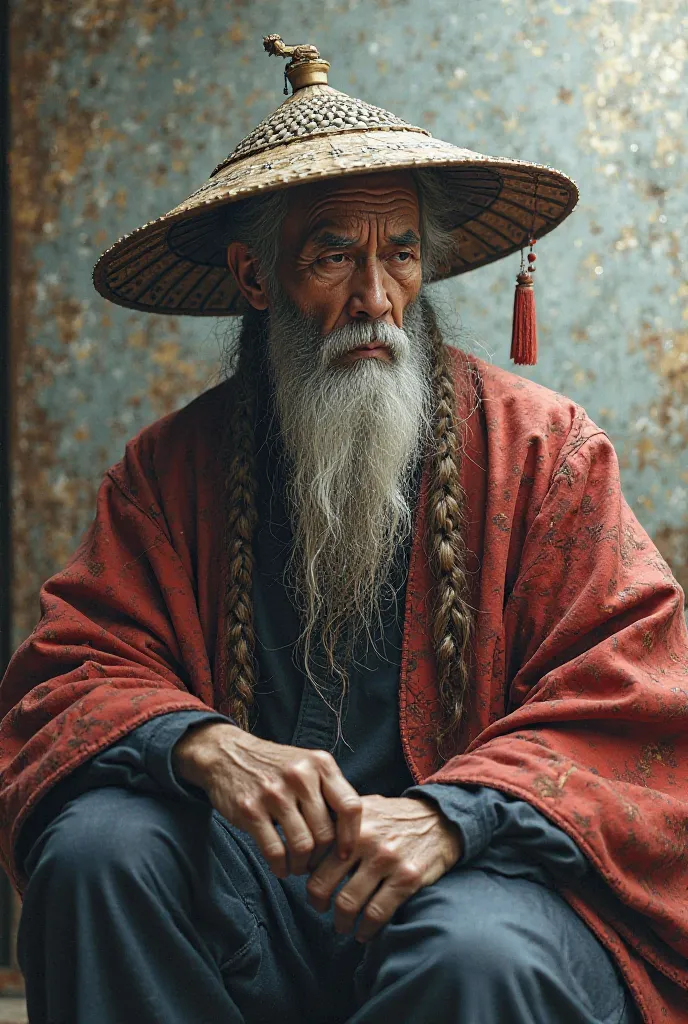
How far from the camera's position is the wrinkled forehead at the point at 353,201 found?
233 centimetres

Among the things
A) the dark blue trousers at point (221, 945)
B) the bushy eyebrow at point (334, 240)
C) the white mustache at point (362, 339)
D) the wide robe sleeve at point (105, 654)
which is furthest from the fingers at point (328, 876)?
the bushy eyebrow at point (334, 240)

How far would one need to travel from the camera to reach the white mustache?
235 cm

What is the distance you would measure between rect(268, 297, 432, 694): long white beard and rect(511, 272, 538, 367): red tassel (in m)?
0.23

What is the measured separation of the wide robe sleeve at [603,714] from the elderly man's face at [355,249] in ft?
1.56

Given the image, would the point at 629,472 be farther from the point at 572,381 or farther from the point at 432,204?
the point at 432,204

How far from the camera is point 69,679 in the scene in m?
2.17

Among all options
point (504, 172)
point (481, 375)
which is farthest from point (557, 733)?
point (504, 172)

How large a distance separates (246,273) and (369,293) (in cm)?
38

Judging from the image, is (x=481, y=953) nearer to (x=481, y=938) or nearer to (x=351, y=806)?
(x=481, y=938)

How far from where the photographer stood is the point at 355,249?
7.73ft

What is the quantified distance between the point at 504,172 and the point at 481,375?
1.37ft

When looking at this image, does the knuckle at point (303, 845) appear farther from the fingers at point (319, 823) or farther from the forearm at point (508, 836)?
the forearm at point (508, 836)

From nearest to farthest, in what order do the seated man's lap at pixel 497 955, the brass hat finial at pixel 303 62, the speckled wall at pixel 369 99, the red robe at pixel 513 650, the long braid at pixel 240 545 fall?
the seated man's lap at pixel 497 955 < the red robe at pixel 513 650 < the long braid at pixel 240 545 < the brass hat finial at pixel 303 62 < the speckled wall at pixel 369 99

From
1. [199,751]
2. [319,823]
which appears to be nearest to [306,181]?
[199,751]
